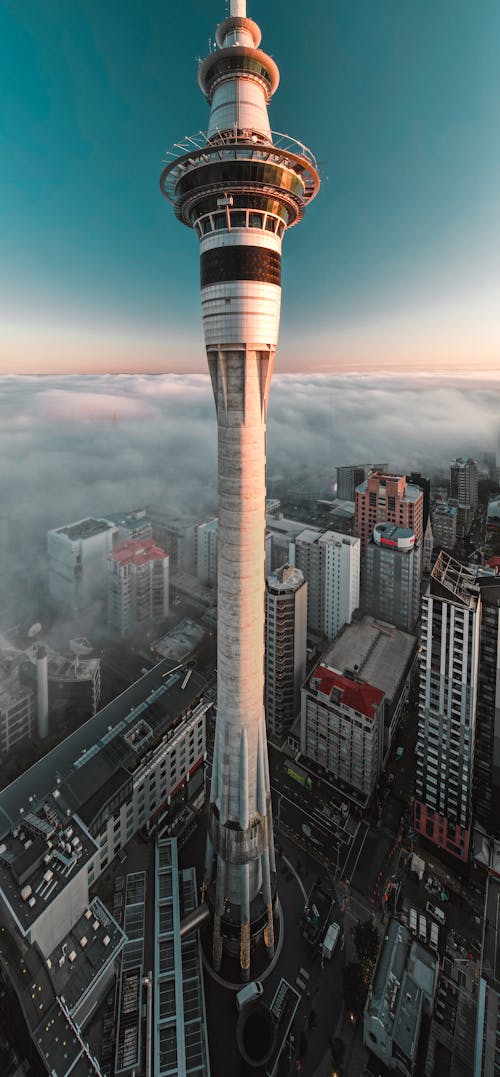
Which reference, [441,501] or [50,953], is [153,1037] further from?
[441,501]

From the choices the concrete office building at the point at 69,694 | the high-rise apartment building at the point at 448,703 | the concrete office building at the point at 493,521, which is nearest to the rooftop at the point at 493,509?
the concrete office building at the point at 493,521

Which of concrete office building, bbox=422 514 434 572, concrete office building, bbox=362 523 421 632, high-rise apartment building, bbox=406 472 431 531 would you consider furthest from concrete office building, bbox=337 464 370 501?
concrete office building, bbox=362 523 421 632

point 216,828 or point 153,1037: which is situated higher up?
point 216,828

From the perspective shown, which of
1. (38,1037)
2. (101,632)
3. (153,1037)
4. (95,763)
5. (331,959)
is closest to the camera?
(38,1037)

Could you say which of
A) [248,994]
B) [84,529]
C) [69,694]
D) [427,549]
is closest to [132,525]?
[84,529]

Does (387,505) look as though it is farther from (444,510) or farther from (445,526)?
(444,510)

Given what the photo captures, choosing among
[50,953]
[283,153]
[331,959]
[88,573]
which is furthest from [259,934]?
[88,573]
